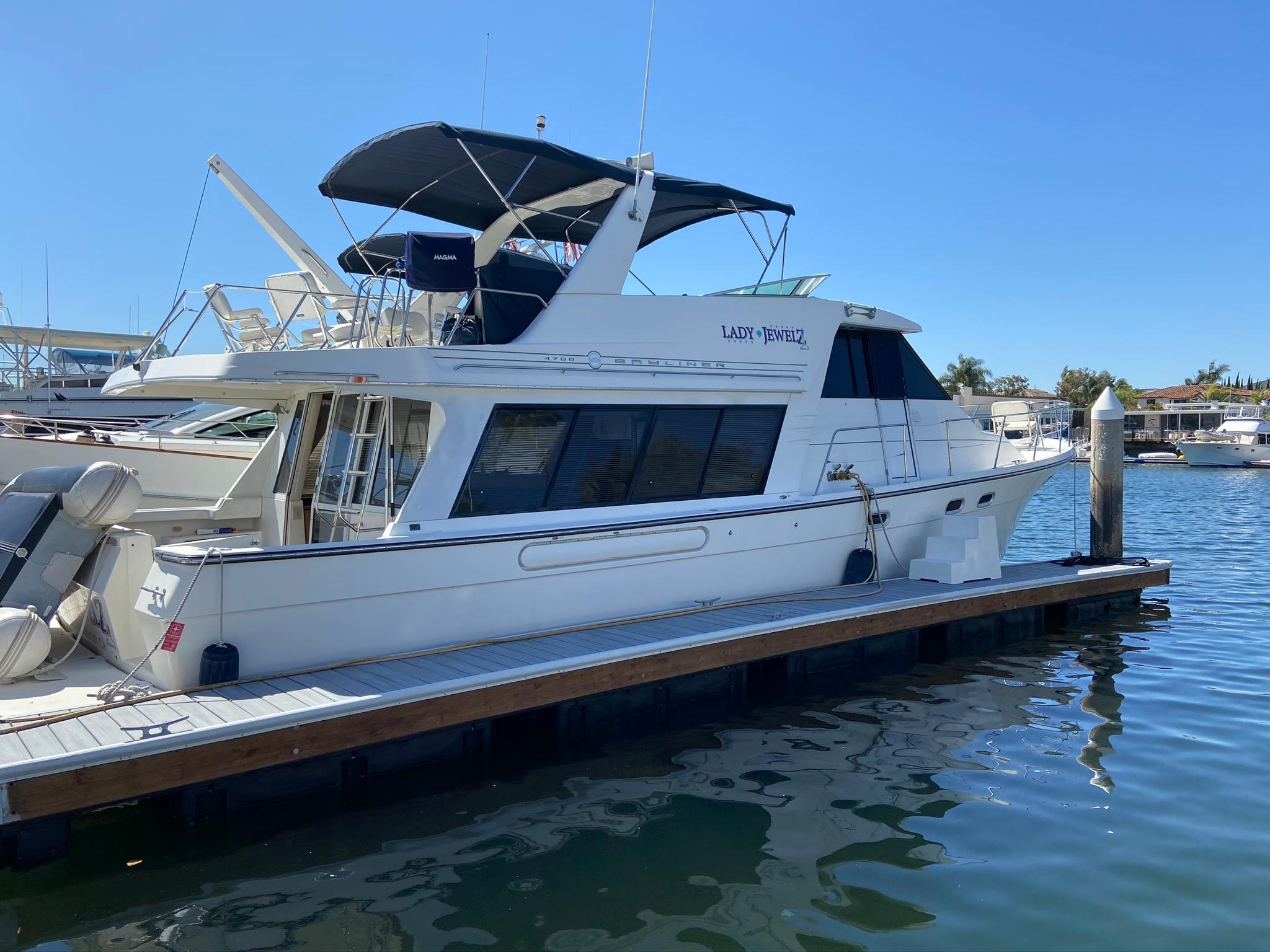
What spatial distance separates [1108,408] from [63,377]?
20.5 metres

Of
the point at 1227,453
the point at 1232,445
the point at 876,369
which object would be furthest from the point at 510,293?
the point at 1232,445

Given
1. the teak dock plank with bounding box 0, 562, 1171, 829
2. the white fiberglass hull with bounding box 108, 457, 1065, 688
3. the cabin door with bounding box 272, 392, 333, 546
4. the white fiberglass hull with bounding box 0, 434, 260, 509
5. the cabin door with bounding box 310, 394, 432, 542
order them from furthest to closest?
1. the white fiberglass hull with bounding box 0, 434, 260, 509
2. the cabin door with bounding box 272, 392, 333, 546
3. the cabin door with bounding box 310, 394, 432, 542
4. the white fiberglass hull with bounding box 108, 457, 1065, 688
5. the teak dock plank with bounding box 0, 562, 1171, 829

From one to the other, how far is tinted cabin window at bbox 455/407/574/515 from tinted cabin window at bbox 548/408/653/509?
104 millimetres

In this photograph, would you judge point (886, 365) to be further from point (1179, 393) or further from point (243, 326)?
point (1179, 393)

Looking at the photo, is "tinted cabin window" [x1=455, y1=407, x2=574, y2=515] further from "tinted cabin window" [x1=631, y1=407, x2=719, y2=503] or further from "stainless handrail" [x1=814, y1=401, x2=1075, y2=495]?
"stainless handrail" [x1=814, y1=401, x2=1075, y2=495]

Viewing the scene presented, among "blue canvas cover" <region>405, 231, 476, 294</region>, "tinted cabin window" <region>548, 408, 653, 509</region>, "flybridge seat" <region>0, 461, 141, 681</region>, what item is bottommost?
"flybridge seat" <region>0, 461, 141, 681</region>

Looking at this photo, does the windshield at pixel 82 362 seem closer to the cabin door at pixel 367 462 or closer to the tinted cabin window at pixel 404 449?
the cabin door at pixel 367 462

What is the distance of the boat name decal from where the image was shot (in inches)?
304

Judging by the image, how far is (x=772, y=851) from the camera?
15.8 ft

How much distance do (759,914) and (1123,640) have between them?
6795mm

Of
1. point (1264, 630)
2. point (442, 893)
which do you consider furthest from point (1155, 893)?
point (1264, 630)

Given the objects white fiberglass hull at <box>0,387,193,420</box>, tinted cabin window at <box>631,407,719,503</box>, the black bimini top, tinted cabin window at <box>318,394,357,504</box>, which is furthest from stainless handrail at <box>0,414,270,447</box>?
tinted cabin window at <box>631,407,719,503</box>

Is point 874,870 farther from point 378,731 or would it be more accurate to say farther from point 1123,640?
point 1123,640

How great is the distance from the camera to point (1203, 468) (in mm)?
49969
